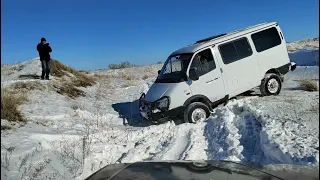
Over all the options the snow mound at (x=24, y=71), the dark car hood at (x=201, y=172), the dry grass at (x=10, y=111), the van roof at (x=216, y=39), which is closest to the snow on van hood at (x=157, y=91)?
the van roof at (x=216, y=39)

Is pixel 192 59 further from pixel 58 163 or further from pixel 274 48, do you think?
pixel 58 163

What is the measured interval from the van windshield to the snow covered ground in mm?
1483

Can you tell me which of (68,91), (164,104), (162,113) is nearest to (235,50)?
(164,104)

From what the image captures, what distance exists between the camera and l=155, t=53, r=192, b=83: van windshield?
10.6 meters

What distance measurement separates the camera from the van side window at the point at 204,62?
10.6 metres

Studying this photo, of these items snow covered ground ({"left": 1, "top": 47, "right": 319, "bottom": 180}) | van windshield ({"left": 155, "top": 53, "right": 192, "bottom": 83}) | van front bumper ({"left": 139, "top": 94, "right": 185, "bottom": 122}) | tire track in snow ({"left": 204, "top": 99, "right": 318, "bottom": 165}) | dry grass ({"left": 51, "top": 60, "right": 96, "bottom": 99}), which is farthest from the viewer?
dry grass ({"left": 51, "top": 60, "right": 96, "bottom": 99})

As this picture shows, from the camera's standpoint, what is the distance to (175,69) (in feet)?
36.3

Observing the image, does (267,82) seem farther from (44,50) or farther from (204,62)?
(44,50)

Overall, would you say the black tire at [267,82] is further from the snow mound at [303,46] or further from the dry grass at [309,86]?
the snow mound at [303,46]

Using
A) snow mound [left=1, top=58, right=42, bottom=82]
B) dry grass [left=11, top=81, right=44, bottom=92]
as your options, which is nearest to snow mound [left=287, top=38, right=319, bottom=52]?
snow mound [left=1, top=58, right=42, bottom=82]

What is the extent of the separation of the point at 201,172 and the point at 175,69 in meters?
8.19

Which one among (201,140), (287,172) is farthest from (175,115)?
(287,172)

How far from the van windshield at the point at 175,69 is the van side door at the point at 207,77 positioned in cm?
24

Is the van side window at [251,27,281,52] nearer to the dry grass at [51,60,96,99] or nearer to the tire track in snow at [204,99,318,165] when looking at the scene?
the tire track in snow at [204,99,318,165]
